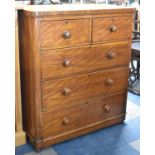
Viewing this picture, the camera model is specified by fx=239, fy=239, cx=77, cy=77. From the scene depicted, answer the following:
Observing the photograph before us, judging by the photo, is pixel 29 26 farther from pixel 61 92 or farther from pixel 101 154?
pixel 101 154

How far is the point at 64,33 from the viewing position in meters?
1.57

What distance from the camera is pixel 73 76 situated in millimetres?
1728

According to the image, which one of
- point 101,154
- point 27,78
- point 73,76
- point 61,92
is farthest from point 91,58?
point 101,154

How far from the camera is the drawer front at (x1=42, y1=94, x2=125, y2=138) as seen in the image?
1.74 metres

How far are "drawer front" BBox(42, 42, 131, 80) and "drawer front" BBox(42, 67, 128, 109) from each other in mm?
58

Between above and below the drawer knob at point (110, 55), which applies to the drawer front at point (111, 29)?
above

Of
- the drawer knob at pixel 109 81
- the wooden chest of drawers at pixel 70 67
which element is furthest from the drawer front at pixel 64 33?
the drawer knob at pixel 109 81

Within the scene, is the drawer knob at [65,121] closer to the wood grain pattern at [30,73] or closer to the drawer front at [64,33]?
the wood grain pattern at [30,73]

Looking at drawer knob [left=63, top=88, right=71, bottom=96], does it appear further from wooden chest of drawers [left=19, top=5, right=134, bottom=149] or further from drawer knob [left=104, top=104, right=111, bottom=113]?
drawer knob [left=104, top=104, right=111, bottom=113]

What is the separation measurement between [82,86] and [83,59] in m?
0.21

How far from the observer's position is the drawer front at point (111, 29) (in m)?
1.73

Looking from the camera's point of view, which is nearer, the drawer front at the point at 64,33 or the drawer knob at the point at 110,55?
the drawer front at the point at 64,33

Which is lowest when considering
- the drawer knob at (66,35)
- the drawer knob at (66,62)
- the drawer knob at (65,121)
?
the drawer knob at (65,121)
